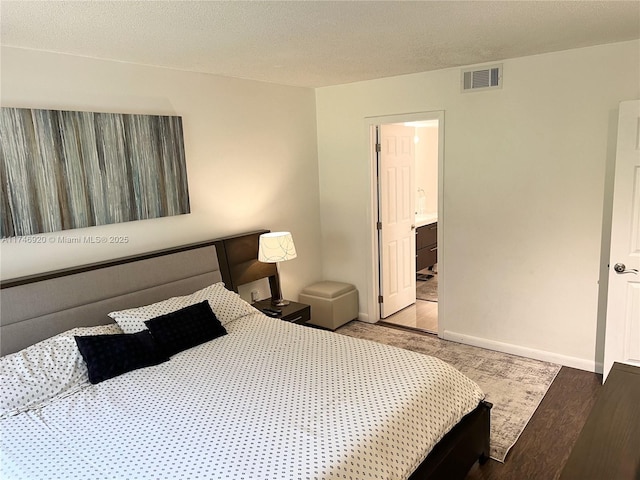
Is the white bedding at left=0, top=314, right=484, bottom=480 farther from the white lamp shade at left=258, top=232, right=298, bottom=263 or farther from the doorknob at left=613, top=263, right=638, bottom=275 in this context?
the doorknob at left=613, top=263, right=638, bottom=275

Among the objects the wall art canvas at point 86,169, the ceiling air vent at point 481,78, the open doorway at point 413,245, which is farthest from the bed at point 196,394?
the ceiling air vent at point 481,78

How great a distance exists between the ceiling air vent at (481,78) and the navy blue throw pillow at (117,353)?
10.1 feet

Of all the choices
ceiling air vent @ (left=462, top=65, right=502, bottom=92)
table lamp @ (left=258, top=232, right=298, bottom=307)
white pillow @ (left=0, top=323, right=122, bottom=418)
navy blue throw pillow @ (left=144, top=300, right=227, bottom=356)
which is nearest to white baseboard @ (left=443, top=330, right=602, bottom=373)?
table lamp @ (left=258, top=232, right=298, bottom=307)

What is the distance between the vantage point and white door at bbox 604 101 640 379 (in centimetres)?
303

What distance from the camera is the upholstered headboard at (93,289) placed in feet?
8.51

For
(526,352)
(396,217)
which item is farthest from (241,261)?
(526,352)

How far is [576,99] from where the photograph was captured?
3346 millimetres

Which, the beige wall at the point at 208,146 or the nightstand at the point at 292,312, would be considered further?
the nightstand at the point at 292,312

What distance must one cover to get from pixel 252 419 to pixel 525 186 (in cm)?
279

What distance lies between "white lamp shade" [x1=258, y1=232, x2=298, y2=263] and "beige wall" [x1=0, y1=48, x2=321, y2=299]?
14.9 inches

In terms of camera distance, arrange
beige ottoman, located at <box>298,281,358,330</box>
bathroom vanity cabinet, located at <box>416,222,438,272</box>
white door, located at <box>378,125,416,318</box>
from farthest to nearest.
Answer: bathroom vanity cabinet, located at <box>416,222,438,272</box>
white door, located at <box>378,125,416,318</box>
beige ottoman, located at <box>298,281,358,330</box>
